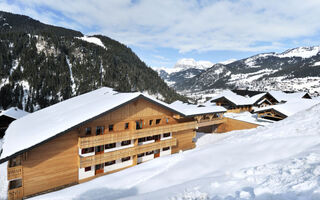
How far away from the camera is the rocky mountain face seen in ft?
259

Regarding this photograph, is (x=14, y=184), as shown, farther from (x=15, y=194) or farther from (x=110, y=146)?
(x=110, y=146)

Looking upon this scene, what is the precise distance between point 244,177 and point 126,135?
531 inches

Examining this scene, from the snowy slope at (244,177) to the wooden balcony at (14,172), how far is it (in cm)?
263

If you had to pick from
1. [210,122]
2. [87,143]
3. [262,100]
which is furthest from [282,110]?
[87,143]

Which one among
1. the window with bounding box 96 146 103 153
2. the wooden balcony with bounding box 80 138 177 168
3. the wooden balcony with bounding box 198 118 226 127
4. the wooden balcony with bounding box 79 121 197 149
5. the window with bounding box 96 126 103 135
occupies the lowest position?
the wooden balcony with bounding box 80 138 177 168

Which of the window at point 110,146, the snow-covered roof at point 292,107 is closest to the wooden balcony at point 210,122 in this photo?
the snow-covered roof at point 292,107

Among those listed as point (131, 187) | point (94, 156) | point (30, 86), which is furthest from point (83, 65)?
point (131, 187)

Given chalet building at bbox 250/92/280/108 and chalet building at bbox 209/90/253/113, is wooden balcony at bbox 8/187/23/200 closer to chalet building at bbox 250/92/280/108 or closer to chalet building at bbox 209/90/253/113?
chalet building at bbox 209/90/253/113

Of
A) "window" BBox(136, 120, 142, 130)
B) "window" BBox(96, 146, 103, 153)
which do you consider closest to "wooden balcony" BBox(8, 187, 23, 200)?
"window" BBox(96, 146, 103, 153)

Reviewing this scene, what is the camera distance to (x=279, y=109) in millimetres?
32094

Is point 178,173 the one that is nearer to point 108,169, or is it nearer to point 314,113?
point 108,169

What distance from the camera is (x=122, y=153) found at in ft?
62.2

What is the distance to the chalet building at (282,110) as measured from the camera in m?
31.7

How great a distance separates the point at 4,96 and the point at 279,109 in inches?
3838
